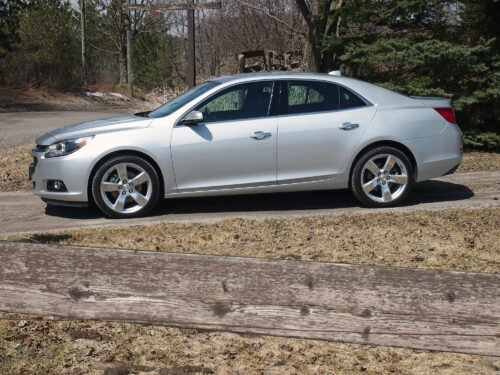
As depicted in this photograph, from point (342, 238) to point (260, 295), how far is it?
2834 mm

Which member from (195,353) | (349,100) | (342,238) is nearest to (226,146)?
(349,100)

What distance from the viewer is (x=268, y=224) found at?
6.68 meters

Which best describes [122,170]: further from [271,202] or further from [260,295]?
[260,295]

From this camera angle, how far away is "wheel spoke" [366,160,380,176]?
729 centimetres

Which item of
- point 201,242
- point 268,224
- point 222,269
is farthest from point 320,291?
point 268,224

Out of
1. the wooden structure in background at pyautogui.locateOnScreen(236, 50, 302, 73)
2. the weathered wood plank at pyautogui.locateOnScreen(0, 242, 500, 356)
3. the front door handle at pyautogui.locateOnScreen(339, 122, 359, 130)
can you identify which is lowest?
the weathered wood plank at pyautogui.locateOnScreen(0, 242, 500, 356)

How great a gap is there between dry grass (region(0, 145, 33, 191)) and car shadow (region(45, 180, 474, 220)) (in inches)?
76.8

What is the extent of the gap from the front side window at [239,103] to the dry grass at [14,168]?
3685 mm

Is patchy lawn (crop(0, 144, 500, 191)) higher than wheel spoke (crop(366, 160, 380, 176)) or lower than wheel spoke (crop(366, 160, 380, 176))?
lower

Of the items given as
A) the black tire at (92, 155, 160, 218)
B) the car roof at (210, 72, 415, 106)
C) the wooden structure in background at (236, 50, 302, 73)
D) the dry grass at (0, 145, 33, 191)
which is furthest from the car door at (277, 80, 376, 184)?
the wooden structure in background at (236, 50, 302, 73)

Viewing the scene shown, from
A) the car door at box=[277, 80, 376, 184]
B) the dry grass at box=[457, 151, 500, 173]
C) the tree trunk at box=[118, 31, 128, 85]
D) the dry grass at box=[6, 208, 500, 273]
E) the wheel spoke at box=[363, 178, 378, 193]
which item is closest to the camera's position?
the dry grass at box=[6, 208, 500, 273]

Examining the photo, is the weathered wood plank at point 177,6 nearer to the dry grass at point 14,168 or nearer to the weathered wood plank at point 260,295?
the dry grass at point 14,168

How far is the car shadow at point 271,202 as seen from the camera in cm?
758

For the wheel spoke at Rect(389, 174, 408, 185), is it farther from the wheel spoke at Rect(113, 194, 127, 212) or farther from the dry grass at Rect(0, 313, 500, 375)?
the dry grass at Rect(0, 313, 500, 375)
